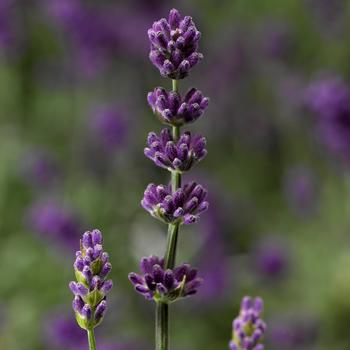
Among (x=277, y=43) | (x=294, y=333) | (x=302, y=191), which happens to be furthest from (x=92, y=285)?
(x=277, y=43)

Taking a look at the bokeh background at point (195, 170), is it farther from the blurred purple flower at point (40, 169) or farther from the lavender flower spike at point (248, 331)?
the lavender flower spike at point (248, 331)

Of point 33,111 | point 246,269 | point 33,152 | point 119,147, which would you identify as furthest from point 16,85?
point 246,269

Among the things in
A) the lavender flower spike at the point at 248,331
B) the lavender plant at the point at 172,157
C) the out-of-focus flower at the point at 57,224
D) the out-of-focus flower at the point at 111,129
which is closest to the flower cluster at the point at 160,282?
the lavender plant at the point at 172,157

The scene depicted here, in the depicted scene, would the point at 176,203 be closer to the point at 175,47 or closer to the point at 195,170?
the point at 175,47

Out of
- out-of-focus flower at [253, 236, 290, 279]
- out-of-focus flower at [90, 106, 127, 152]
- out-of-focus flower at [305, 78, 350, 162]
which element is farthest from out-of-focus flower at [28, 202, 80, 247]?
out-of-focus flower at [305, 78, 350, 162]

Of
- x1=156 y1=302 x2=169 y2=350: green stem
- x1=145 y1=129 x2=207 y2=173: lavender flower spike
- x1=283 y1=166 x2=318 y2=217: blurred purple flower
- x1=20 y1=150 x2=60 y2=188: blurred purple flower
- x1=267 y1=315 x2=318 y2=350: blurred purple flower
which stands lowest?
x1=156 y1=302 x2=169 y2=350: green stem

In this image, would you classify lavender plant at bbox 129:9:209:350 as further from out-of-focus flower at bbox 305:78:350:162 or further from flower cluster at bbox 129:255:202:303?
out-of-focus flower at bbox 305:78:350:162

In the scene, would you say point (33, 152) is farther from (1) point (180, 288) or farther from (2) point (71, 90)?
(1) point (180, 288)
